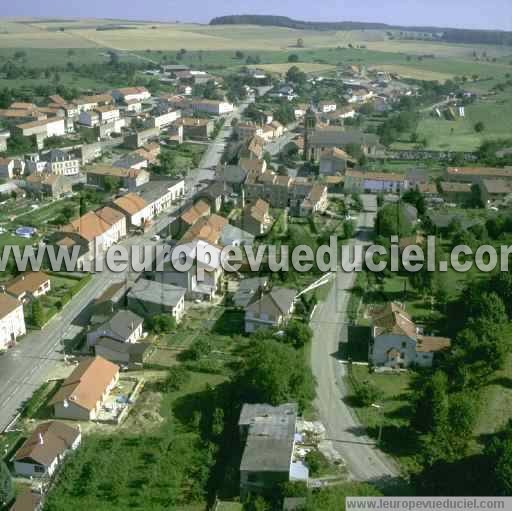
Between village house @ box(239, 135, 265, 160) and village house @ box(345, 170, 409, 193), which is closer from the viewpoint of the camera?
village house @ box(345, 170, 409, 193)

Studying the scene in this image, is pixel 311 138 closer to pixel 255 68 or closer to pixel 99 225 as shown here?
pixel 99 225

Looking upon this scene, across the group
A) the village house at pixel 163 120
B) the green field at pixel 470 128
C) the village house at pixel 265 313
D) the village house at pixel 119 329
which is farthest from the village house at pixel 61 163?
the green field at pixel 470 128

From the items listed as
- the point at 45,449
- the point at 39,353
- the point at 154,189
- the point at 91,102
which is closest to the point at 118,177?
the point at 154,189

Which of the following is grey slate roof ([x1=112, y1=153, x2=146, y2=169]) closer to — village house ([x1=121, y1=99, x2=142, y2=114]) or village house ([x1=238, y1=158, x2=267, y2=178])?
village house ([x1=238, y1=158, x2=267, y2=178])

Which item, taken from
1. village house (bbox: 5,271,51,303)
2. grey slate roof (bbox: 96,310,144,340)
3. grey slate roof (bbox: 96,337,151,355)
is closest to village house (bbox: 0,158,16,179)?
village house (bbox: 5,271,51,303)

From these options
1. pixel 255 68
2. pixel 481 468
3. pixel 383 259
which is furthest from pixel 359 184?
pixel 255 68

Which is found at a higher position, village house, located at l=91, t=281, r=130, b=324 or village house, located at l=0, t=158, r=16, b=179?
village house, located at l=0, t=158, r=16, b=179

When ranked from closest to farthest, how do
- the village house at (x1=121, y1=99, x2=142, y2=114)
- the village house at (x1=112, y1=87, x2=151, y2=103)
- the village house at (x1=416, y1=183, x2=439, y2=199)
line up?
the village house at (x1=416, y1=183, x2=439, y2=199) < the village house at (x1=121, y1=99, x2=142, y2=114) < the village house at (x1=112, y1=87, x2=151, y2=103)
